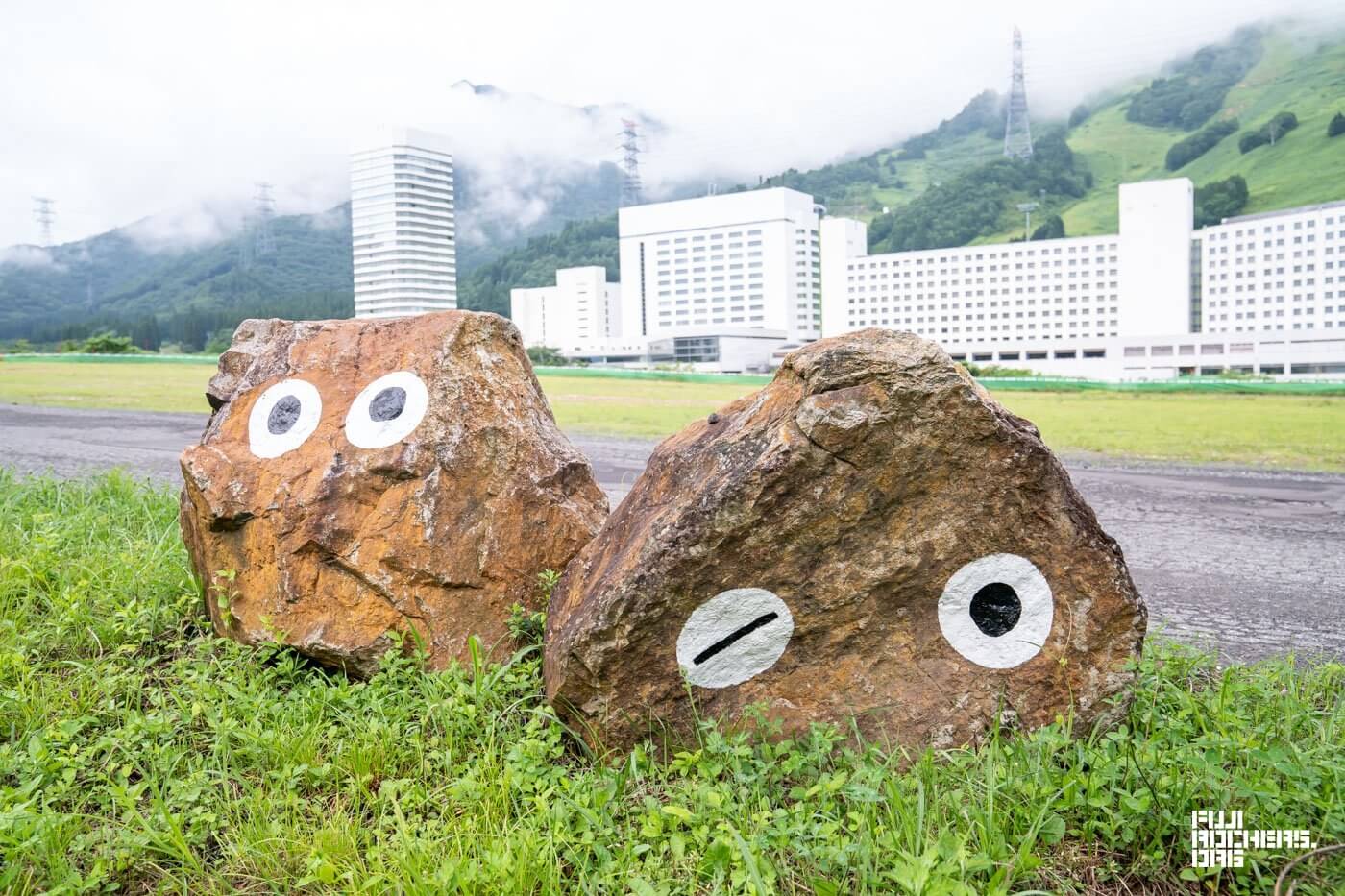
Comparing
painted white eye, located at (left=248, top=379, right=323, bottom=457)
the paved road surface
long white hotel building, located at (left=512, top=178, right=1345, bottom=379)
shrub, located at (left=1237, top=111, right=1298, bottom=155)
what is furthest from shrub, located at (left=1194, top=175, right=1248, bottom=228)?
painted white eye, located at (left=248, top=379, right=323, bottom=457)

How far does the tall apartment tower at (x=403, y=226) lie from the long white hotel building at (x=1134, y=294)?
45.6 m

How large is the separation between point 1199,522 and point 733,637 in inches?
323

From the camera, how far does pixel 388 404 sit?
4.93 m

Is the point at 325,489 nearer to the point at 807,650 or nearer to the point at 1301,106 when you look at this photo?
the point at 807,650

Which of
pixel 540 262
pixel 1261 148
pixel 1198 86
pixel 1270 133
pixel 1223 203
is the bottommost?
pixel 540 262

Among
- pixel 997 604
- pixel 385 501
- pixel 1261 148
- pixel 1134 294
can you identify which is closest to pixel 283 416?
pixel 385 501

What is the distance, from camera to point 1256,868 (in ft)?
9.19

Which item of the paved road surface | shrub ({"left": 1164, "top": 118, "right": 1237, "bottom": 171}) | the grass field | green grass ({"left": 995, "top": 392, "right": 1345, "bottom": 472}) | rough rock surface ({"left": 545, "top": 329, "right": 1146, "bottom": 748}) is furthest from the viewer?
shrub ({"left": 1164, "top": 118, "right": 1237, "bottom": 171})

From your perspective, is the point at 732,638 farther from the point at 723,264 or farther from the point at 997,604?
the point at 723,264

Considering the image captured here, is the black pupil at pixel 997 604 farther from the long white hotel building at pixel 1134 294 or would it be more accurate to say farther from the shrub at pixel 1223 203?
the shrub at pixel 1223 203

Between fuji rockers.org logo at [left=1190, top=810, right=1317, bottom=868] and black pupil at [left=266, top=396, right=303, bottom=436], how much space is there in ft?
15.3

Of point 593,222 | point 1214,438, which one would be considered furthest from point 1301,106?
point 1214,438

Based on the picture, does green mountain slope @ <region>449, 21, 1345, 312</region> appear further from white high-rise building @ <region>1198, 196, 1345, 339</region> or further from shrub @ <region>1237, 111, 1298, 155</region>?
white high-rise building @ <region>1198, 196, 1345, 339</region>

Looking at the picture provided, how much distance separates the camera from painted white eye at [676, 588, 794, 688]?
3668 mm
